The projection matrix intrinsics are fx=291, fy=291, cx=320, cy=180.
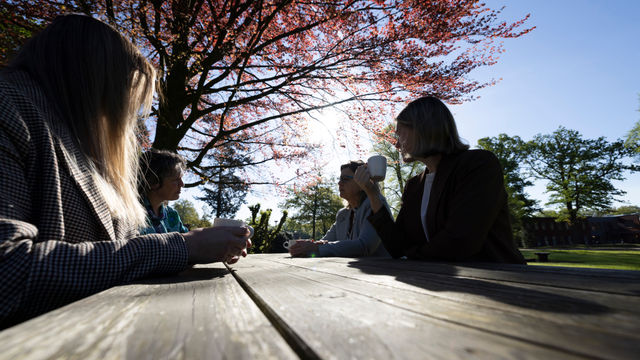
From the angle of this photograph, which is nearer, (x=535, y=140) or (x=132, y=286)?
(x=132, y=286)

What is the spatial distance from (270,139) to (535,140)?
108 ft

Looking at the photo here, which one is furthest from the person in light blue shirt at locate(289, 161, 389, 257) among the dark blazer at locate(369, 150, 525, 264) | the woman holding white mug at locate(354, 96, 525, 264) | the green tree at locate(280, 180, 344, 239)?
the green tree at locate(280, 180, 344, 239)

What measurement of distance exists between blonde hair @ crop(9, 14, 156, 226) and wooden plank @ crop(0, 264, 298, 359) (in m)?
0.80

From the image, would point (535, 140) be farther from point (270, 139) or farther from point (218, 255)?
point (218, 255)

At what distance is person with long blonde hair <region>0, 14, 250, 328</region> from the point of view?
815 millimetres

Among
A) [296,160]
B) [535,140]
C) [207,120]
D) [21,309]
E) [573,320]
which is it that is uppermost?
[535,140]

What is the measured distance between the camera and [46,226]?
0.95 metres

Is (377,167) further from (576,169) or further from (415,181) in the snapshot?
(576,169)

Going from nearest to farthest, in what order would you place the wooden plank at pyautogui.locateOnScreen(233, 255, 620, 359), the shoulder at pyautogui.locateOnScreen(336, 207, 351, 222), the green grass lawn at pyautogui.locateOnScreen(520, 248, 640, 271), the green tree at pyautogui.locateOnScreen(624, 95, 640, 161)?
the wooden plank at pyautogui.locateOnScreen(233, 255, 620, 359), the shoulder at pyautogui.locateOnScreen(336, 207, 351, 222), the green grass lawn at pyautogui.locateOnScreen(520, 248, 640, 271), the green tree at pyautogui.locateOnScreen(624, 95, 640, 161)

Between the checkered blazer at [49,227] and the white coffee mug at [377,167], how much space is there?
1.71 metres

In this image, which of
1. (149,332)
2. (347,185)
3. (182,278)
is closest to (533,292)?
(149,332)

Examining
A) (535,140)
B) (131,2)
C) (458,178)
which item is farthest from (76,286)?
(535,140)

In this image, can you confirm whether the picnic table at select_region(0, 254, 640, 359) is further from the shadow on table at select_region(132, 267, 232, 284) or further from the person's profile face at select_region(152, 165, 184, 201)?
the person's profile face at select_region(152, 165, 184, 201)

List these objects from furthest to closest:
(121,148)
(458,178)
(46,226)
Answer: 1. (458,178)
2. (121,148)
3. (46,226)
